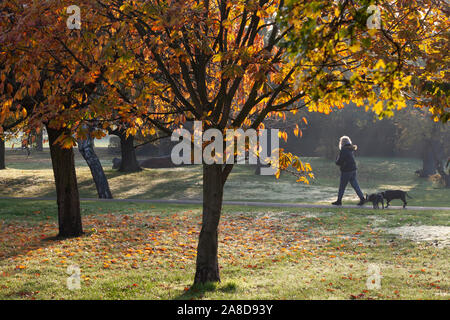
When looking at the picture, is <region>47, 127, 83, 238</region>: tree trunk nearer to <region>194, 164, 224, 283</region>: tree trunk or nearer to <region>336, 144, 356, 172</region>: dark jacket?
<region>194, 164, 224, 283</region>: tree trunk

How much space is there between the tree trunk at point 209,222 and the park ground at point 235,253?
26 centimetres

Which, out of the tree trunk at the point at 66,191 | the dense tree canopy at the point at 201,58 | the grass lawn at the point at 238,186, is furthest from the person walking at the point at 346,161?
the tree trunk at the point at 66,191

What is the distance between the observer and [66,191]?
10.4 m

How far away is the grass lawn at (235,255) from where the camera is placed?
22.1 ft

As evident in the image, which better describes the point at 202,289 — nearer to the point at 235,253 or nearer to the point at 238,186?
the point at 235,253

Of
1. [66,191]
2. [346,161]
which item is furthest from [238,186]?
[66,191]

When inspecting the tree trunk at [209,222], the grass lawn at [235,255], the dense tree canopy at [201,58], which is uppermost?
the dense tree canopy at [201,58]

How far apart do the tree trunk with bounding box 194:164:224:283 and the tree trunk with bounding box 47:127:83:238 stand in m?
4.44

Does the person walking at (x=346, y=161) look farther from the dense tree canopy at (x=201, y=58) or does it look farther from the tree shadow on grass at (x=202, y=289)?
the tree shadow on grass at (x=202, y=289)

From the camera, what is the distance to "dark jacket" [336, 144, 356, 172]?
1533 cm

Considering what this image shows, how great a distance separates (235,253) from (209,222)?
9.07 ft
